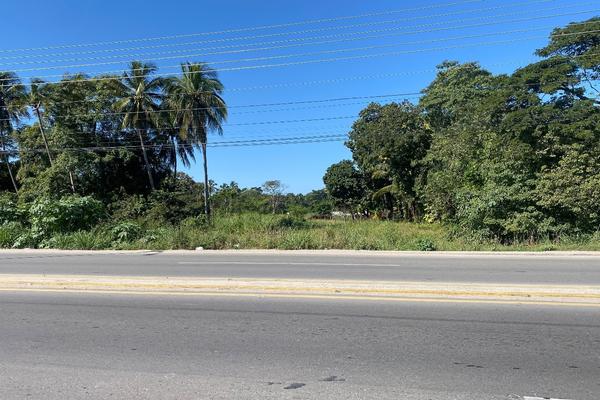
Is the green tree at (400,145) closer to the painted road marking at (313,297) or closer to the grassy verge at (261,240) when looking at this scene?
the grassy verge at (261,240)

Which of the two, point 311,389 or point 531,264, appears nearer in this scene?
point 311,389

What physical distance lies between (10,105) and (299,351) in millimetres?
45485

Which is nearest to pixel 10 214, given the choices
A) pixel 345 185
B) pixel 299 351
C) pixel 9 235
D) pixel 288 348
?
pixel 9 235

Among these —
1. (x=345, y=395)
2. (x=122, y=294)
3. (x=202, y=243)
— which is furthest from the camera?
(x=202, y=243)

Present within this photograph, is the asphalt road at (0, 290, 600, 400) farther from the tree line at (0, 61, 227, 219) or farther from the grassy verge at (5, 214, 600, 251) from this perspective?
the tree line at (0, 61, 227, 219)

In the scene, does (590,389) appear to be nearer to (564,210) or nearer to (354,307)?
(354,307)

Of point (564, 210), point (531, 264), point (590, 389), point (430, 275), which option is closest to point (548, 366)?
point (590, 389)

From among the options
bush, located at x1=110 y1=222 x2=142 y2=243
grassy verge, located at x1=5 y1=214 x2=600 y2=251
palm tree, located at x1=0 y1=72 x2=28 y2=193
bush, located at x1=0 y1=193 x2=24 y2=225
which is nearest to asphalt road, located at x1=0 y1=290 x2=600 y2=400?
grassy verge, located at x1=5 y1=214 x2=600 y2=251

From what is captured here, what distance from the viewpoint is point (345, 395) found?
3824 millimetres

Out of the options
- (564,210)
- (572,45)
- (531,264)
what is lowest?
(531,264)

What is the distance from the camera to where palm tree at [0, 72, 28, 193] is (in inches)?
1631

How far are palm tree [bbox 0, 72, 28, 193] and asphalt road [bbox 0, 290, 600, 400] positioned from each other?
40841 mm

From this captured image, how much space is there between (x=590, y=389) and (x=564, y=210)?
19921mm

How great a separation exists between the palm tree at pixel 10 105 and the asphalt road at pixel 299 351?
40841 mm
